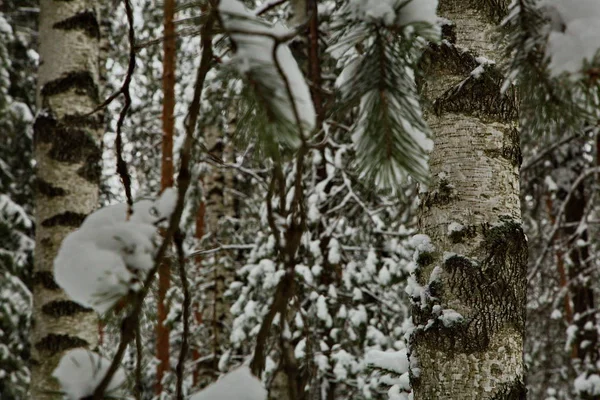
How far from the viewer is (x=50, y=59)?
2.98 metres

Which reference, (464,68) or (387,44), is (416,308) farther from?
(387,44)

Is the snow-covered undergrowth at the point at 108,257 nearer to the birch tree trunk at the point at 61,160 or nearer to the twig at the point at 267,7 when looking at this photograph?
the twig at the point at 267,7

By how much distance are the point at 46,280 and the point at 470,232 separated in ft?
7.55

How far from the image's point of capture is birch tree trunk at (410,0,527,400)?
1552mm

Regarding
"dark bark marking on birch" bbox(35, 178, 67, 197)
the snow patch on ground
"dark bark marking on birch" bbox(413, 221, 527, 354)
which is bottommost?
the snow patch on ground

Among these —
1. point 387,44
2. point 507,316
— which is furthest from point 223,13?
point 507,316

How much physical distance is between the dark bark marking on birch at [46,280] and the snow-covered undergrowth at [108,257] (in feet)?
7.65

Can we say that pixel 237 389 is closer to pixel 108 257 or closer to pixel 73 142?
pixel 108 257

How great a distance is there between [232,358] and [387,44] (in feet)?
15.7

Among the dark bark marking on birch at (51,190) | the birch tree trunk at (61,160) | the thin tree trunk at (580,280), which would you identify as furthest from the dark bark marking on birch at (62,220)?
the thin tree trunk at (580,280)

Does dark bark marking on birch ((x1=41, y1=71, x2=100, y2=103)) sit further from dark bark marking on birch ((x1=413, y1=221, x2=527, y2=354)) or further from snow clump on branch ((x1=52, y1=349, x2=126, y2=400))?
snow clump on branch ((x1=52, y1=349, x2=126, y2=400))

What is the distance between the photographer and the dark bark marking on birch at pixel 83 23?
118 inches

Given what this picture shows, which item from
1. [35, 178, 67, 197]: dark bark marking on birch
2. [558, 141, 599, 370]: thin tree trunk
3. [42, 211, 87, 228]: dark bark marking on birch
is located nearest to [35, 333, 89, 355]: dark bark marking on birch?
[42, 211, 87, 228]: dark bark marking on birch

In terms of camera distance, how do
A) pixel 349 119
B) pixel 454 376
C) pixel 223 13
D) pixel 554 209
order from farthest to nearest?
pixel 554 209 < pixel 349 119 < pixel 454 376 < pixel 223 13
